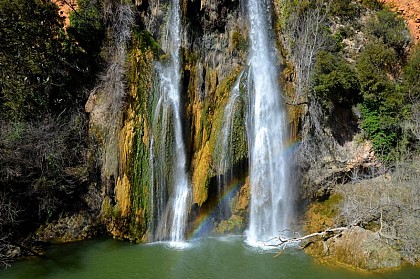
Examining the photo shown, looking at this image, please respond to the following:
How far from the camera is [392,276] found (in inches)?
464

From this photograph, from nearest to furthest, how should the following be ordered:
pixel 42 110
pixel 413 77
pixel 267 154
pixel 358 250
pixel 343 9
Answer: pixel 358 250, pixel 267 154, pixel 413 77, pixel 42 110, pixel 343 9

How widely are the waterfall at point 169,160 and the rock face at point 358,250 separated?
18.0 feet

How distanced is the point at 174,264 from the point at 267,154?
6127 mm

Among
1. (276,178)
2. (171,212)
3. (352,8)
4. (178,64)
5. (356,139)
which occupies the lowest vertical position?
(171,212)

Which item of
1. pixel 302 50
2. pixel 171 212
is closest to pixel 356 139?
pixel 302 50

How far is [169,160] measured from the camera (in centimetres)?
1554

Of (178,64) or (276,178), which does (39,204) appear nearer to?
(178,64)

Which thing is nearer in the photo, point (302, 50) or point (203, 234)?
point (203, 234)

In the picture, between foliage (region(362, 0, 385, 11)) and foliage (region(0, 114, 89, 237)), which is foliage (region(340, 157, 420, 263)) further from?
foliage (region(0, 114, 89, 237))

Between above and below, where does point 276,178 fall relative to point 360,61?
below

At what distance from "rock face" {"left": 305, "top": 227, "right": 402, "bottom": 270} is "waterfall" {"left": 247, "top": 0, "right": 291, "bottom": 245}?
8.98ft

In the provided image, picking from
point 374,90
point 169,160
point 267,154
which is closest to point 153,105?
point 169,160

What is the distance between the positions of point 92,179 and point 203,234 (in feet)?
18.2

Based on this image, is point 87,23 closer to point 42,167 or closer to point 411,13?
point 42,167
